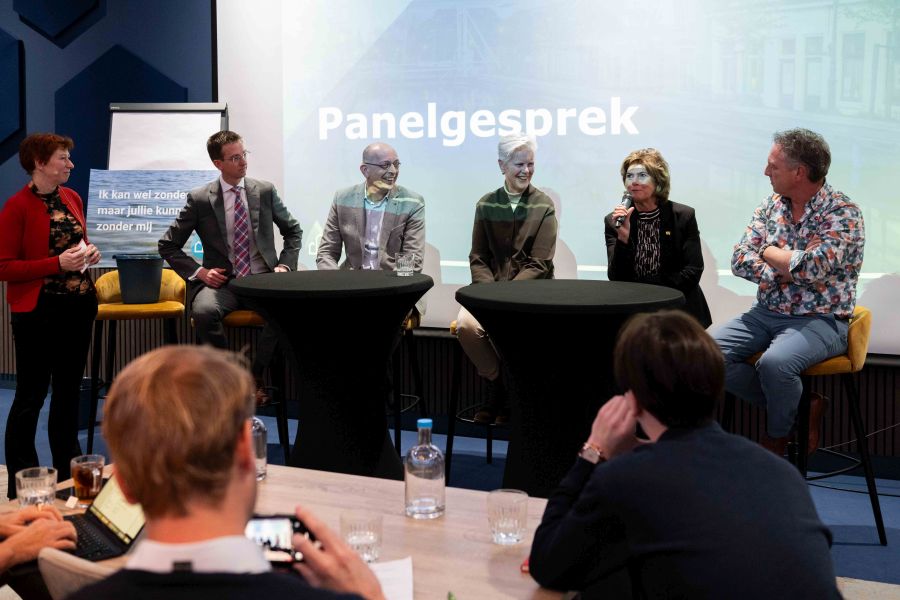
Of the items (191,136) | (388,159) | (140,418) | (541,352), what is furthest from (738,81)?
(140,418)

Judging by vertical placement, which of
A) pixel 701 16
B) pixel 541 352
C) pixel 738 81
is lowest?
pixel 541 352

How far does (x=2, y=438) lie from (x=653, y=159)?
12.1 feet

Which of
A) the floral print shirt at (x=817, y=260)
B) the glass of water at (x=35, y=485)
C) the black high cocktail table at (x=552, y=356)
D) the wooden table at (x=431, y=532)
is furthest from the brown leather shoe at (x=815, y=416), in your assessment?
the glass of water at (x=35, y=485)

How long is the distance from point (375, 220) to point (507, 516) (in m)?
3.11

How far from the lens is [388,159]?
4926 millimetres

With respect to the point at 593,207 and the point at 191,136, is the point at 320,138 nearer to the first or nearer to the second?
the point at 191,136

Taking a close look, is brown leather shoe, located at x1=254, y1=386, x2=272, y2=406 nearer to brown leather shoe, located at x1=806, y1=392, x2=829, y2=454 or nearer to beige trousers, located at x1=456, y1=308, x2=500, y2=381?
beige trousers, located at x1=456, y1=308, x2=500, y2=381

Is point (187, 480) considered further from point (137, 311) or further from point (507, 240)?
point (137, 311)

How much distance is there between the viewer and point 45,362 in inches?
160

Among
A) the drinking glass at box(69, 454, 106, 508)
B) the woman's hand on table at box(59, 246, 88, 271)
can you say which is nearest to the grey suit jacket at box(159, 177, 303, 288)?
the woman's hand on table at box(59, 246, 88, 271)

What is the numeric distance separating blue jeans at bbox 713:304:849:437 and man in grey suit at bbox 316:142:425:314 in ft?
5.31

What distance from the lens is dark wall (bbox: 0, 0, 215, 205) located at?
6.13 m

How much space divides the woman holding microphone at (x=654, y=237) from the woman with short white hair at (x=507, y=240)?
377mm

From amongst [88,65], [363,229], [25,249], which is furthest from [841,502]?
[88,65]
